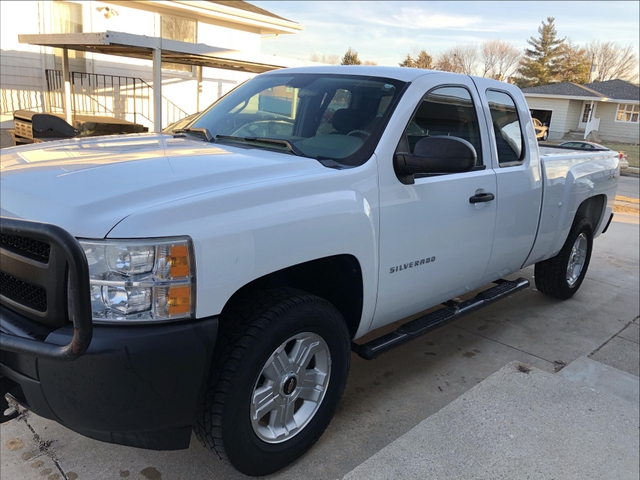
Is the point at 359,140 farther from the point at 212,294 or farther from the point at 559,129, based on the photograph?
the point at 559,129

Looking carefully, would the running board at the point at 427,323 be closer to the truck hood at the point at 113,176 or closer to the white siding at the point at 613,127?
the truck hood at the point at 113,176

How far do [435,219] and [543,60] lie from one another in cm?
6808

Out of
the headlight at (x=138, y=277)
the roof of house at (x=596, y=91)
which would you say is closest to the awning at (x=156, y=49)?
the headlight at (x=138, y=277)

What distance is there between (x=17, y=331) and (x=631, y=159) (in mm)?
36706

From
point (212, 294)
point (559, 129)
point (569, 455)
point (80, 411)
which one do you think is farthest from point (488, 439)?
point (559, 129)

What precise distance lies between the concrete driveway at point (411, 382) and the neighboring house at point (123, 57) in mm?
7834

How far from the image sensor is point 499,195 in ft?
12.4

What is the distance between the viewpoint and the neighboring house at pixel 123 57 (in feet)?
38.5

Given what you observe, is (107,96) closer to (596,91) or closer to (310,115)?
(310,115)

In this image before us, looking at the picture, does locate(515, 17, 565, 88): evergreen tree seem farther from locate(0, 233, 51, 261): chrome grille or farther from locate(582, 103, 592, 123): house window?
locate(0, 233, 51, 261): chrome grille

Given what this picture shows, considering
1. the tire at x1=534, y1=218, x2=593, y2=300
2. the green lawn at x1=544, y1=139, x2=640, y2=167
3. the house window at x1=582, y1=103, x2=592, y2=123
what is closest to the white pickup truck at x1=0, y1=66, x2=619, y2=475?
the tire at x1=534, y1=218, x2=593, y2=300

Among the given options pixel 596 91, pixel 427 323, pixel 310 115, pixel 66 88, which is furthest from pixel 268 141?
pixel 596 91

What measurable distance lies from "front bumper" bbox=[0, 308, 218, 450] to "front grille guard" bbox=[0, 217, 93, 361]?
45mm

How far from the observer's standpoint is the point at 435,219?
322 centimetres
